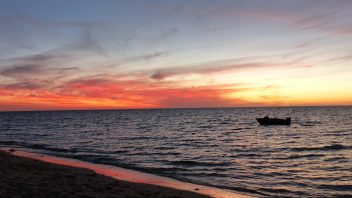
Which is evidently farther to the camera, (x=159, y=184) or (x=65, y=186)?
(x=159, y=184)

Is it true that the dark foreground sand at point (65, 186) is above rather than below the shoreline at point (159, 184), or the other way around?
above

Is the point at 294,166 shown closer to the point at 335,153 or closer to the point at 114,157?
the point at 335,153

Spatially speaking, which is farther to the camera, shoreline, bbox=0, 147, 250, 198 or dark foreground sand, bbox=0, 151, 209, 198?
shoreline, bbox=0, 147, 250, 198

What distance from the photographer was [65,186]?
1479cm

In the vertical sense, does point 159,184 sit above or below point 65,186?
below

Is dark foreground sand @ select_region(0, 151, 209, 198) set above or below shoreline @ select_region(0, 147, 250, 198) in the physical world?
above

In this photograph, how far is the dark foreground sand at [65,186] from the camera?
522 inches

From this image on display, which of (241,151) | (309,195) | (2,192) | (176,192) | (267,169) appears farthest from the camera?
(241,151)

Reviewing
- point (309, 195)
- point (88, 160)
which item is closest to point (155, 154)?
point (88, 160)

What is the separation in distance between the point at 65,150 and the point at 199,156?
47.7 ft

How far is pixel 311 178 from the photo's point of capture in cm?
2195

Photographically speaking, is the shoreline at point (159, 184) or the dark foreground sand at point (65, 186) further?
the shoreline at point (159, 184)

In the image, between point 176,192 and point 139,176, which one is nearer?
point 176,192

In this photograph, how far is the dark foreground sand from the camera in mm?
13266
